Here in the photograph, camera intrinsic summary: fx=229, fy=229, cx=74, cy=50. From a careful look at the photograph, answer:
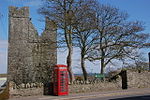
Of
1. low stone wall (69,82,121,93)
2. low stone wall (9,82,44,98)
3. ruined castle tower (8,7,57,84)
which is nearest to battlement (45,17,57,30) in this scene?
ruined castle tower (8,7,57,84)

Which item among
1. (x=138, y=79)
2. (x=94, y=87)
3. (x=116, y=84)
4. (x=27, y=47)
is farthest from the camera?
(x=27, y=47)

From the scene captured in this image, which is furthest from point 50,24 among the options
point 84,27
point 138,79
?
point 138,79

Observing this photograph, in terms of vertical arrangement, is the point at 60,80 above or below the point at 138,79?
above

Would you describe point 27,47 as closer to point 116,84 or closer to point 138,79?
point 116,84

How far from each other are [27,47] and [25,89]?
9.85 metres

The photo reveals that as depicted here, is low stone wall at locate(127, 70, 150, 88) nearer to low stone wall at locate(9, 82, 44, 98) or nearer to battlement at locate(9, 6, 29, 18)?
low stone wall at locate(9, 82, 44, 98)

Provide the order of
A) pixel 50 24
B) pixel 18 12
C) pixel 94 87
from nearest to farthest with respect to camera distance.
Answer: pixel 94 87 < pixel 50 24 < pixel 18 12

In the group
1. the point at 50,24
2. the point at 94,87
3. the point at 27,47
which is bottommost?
the point at 94,87

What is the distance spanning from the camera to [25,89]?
547 inches

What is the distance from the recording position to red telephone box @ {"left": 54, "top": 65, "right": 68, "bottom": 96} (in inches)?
557

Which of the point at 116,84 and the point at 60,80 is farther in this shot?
the point at 116,84

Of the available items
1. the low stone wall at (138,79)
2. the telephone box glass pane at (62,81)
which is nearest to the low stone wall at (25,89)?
the telephone box glass pane at (62,81)

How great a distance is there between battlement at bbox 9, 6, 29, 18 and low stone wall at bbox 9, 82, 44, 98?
1137 cm

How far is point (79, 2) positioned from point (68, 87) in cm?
711
